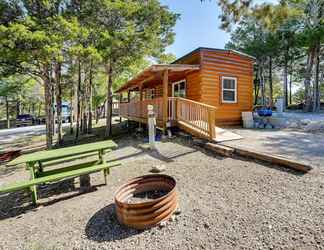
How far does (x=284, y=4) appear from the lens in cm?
571

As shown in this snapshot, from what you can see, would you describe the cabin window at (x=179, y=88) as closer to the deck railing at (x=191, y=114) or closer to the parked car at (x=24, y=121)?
the deck railing at (x=191, y=114)

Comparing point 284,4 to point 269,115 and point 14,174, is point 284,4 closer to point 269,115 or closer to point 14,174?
point 269,115

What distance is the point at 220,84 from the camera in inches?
369

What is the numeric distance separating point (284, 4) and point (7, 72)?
1113 cm

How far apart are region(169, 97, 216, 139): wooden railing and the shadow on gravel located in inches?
153

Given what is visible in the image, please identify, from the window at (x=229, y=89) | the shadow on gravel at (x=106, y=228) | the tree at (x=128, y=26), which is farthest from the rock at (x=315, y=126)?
the shadow on gravel at (x=106, y=228)

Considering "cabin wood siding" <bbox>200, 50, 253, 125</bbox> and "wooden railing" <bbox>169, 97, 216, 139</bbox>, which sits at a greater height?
"cabin wood siding" <bbox>200, 50, 253, 125</bbox>

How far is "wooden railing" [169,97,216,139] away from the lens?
237 inches

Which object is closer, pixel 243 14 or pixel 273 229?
pixel 273 229

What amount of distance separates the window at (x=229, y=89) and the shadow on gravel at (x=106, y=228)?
7.88 metres

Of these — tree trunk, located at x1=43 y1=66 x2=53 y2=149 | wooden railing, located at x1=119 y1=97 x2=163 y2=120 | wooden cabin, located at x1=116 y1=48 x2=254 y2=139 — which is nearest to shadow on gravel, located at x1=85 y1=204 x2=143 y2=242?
wooden cabin, located at x1=116 y1=48 x2=254 y2=139

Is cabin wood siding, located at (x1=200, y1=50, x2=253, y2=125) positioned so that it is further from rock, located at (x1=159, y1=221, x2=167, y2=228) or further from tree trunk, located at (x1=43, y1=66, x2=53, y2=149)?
tree trunk, located at (x1=43, y1=66, x2=53, y2=149)

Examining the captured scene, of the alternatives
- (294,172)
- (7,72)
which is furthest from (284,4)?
(7,72)

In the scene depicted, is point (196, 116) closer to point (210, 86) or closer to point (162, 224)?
point (210, 86)
